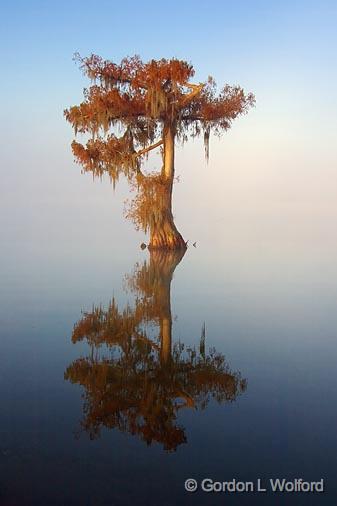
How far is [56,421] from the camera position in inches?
180

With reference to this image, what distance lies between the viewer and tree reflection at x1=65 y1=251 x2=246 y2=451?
Result: 454 cm

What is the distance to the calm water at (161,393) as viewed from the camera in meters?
3.67

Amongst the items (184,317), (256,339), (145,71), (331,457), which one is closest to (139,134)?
(145,71)

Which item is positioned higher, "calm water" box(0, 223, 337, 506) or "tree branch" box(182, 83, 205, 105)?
"tree branch" box(182, 83, 205, 105)

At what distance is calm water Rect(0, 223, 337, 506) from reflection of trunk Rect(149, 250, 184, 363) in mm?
53

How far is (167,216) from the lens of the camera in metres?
22.5

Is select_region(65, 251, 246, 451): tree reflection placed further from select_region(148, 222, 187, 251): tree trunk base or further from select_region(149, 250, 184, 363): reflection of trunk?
select_region(148, 222, 187, 251): tree trunk base

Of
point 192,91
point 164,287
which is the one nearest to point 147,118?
point 192,91

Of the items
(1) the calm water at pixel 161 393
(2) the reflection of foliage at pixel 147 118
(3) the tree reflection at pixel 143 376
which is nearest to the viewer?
(1) the calm water at pixel 161 393

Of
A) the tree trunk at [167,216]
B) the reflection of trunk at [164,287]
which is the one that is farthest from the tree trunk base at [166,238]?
the reflection of trunk at [164,287]

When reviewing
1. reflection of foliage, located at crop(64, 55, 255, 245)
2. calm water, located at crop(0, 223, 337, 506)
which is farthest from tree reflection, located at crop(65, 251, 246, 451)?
reflection of foliage, located at crop(64, 55, 255, 245)

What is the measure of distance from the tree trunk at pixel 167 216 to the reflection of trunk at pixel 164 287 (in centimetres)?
64

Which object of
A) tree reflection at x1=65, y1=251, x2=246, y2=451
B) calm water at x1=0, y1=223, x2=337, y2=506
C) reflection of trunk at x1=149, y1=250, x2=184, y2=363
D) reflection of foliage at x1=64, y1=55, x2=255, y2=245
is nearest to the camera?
calm water at x1=0, y1=223, x2=337, y2=506

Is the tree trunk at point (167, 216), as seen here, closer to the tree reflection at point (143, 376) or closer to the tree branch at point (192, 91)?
the tree branch at point (192, 91)
